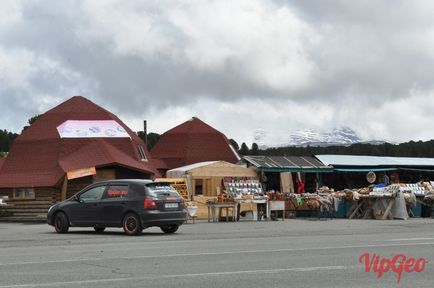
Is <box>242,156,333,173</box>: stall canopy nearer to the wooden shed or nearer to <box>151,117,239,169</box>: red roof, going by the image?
the wooden shed

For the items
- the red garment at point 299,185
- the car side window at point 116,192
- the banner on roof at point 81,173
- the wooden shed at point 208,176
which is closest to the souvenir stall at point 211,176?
the wooden shed at point 208,176

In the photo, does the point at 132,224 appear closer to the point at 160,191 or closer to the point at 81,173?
the point at 160,191

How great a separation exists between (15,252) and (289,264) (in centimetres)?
599

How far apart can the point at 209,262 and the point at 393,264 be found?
3057 mm

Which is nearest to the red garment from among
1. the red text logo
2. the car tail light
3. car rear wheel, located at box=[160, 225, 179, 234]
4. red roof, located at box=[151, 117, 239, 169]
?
red roof, located at box=[151, 117, 239, 169]

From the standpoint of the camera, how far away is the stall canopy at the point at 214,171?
34969 mm

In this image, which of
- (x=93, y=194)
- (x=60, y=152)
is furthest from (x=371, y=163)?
(x=93, y=194)

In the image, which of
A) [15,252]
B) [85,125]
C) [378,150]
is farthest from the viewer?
[378,150]

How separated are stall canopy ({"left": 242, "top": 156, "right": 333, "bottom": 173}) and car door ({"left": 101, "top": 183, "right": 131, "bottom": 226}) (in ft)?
58.9

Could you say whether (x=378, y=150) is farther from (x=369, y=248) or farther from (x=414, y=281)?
(x=414, y=281)

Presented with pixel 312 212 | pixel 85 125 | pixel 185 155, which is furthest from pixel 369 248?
pixel 185 155

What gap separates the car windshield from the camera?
19.4m

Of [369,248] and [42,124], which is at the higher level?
[42,124]

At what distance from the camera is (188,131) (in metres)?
50.9
